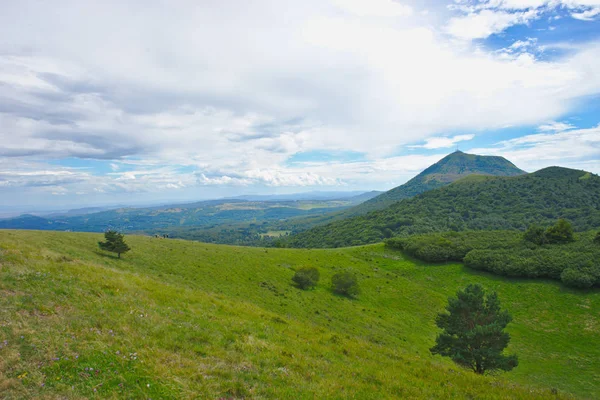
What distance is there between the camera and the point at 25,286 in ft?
44.9

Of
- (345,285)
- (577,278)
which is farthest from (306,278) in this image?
(577,278)

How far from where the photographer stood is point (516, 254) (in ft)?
225

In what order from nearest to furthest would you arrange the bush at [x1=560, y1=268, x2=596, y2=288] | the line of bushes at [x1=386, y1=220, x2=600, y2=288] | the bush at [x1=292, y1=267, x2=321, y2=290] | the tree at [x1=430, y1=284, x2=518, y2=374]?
the tree at [x1=430, y1=284, x2=518, y2=374]
the bush at [x1=292, y1=267, x2=321, y2=290]
the bush at [x1=560, y1=268, x2=596, y2=288]
the line of bushes at [x1=386, y1=220, x2=600, y2=288]

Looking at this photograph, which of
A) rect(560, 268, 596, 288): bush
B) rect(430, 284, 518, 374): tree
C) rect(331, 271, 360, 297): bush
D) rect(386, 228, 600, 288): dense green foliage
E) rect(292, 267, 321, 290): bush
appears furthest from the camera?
rect(386, 228, 600, 288): dense green foliage

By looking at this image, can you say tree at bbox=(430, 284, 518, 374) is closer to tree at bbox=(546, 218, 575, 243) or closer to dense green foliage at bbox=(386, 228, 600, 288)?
dense green foliage at bbox=(386, 228, 600, 288)

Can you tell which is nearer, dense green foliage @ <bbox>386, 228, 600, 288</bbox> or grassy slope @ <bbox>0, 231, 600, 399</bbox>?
grassy slope @ <bbox>0, 231, 600, 399</bbox>

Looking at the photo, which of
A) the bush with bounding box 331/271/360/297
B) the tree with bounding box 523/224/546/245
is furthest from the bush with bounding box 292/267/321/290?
the tree with bounding box 523/224/546/245

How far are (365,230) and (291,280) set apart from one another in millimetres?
155184

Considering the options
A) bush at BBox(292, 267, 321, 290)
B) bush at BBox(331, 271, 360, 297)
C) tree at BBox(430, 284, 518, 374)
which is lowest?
bush at BBox(331, 271, 360, 297)

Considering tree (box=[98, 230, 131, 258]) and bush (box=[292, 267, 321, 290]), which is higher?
tree (box=[98, 230, 131, 258])

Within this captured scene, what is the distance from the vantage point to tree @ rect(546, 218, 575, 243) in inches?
2918

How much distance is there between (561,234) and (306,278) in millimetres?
78257

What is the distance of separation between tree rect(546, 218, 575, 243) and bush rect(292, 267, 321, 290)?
73.5 m

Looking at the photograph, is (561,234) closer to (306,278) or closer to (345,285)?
(345,285)
